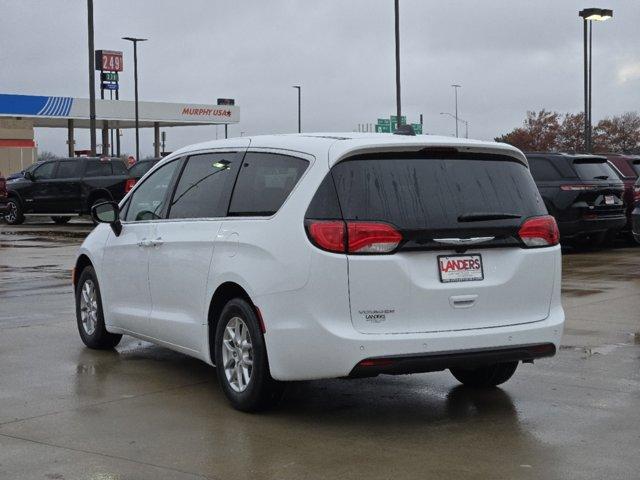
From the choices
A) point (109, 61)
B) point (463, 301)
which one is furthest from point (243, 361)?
point (109, 61)

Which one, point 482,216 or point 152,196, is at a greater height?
point 152,196

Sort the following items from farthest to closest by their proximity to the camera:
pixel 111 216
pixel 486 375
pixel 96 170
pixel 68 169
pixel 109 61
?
pixel 109 61
pixel 68 169
pixel 96 170
pixel 111 216
pixel 486 375

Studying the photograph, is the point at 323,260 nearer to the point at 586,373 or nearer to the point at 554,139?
the point at 586,373

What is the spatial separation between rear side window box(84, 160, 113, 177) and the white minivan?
2453cm

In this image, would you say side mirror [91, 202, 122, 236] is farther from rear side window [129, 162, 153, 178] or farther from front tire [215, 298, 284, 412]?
rear side window [129, 162, 153, 178]

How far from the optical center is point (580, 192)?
→ 19109 millimetres

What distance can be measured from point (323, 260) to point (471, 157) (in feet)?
4.07

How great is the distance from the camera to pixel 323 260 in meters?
6.25

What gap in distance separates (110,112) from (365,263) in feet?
198

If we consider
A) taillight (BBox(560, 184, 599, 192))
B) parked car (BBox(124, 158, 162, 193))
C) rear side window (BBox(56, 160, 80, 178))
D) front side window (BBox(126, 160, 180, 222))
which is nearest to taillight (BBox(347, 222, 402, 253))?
front side window (BBox(126, 160, 180, 222))

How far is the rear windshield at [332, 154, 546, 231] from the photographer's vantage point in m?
6.38

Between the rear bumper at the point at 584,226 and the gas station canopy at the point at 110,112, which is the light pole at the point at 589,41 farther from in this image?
the gas station canopy at the point at 110,112

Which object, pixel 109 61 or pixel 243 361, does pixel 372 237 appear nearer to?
pixel 243 361

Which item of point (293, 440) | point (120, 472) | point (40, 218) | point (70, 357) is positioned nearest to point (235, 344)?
point (293, 440)
